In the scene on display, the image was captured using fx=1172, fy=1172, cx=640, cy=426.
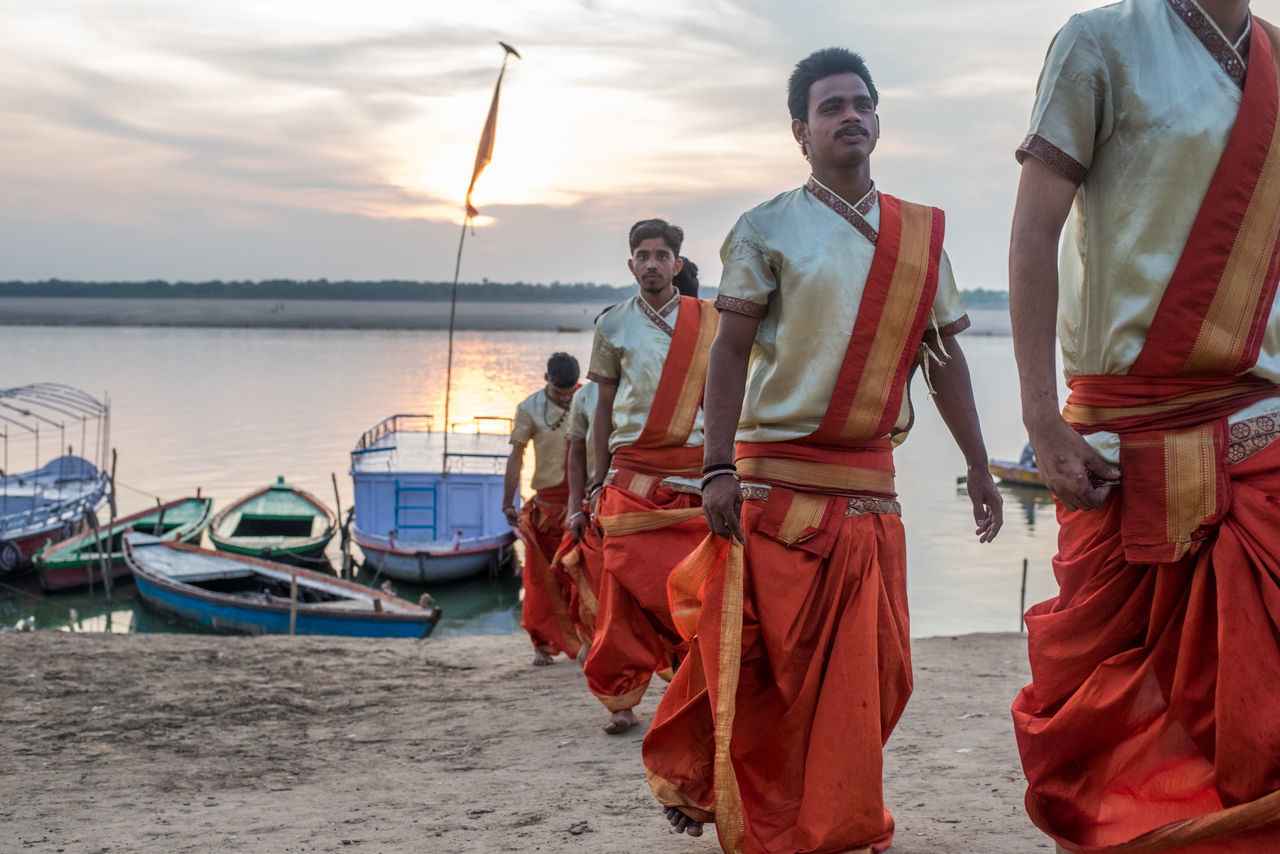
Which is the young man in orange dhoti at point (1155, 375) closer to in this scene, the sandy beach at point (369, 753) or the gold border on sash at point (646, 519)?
the sandy beach at point (369, 753)

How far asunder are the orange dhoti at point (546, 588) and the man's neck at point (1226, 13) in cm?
583

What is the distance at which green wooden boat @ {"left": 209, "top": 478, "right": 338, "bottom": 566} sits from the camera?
25.2 meters

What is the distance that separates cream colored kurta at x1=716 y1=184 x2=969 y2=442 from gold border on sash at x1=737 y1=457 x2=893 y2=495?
0.08 meters

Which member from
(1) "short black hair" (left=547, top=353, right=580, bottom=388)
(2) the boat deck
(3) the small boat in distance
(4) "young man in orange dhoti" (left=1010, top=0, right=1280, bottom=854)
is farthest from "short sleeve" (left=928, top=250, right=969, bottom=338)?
(3) the small boat in distance

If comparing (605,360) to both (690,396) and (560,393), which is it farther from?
(560,393)

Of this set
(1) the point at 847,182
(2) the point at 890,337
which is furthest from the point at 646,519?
(1) the point at 847,182

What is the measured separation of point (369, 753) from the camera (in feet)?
18.2

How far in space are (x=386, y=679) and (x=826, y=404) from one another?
4876mm

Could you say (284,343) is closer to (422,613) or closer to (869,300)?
(422,613)

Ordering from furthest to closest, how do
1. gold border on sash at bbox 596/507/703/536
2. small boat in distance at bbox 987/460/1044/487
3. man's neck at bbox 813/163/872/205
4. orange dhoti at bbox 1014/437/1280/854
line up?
small boat in distance at bbox 987/460/1044/487 < gold border on sash at bbox 596/507/703/536 < man's neck at bbox 813/163/872/205 < orange dhoti at bbox 1014/437/1280/854

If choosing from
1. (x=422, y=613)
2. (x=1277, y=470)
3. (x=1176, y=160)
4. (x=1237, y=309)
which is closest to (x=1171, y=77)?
(x=1176, y=160)

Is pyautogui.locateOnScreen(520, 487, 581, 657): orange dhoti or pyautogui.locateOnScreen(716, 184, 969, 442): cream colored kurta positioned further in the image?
pyautogui.locateOnScreen(520, 487, 581, 657): orange dhoti

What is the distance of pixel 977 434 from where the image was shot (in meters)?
3.57

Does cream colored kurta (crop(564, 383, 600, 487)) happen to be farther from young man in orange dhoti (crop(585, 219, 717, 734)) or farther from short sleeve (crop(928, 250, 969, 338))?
short sleeve (crop(928, 250, 969, 338))
